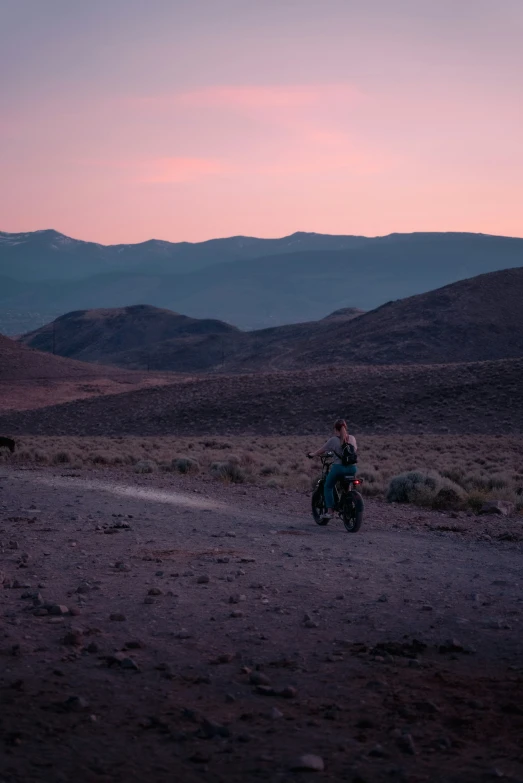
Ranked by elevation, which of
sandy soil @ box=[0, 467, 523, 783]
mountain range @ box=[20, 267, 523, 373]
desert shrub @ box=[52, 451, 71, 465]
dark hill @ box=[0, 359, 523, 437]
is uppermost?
mountain range @ box=[20, 267, 523, 373]

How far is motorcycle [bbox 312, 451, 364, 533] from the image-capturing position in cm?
1368

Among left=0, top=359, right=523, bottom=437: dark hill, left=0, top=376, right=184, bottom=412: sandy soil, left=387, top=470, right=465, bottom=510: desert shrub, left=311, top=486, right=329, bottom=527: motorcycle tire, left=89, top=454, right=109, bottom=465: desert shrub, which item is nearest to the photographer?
left=311, top=486, right=329, bottom=527: motorcycle tire

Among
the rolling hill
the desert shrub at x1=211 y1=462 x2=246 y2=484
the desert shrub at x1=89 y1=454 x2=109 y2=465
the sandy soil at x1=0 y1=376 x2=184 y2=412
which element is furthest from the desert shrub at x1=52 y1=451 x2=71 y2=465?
the rolling hill

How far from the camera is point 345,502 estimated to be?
45.6 ft

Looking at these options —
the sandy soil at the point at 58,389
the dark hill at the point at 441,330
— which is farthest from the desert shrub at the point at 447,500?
the dark hill at the point at 441,330

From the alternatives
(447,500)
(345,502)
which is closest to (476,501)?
(447,500)

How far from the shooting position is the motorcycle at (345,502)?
13.7 metres

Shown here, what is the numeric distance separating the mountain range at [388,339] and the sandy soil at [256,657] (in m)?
77.0

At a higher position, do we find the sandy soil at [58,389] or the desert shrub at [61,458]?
the sandy soil at [58,389]

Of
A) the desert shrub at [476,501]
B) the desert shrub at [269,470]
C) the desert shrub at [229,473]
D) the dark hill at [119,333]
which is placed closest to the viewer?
the desert shrub at [476,501]

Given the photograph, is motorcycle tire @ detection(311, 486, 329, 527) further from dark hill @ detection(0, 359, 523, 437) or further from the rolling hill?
the rolling hill

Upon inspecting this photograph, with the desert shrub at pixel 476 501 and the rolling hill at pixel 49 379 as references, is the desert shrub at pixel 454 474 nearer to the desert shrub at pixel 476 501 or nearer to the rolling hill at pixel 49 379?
the desert shrub at pixel 476 501

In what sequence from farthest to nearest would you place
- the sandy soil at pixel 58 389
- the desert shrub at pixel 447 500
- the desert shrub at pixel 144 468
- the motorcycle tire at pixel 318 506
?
the sandy soil at pixel 58 389 < the desert shrub at pixel 144 468 < the desert shrub at pixel 447 500 < the motorcycle tire at pixel 318 506

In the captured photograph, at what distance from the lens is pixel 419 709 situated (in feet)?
18.8
